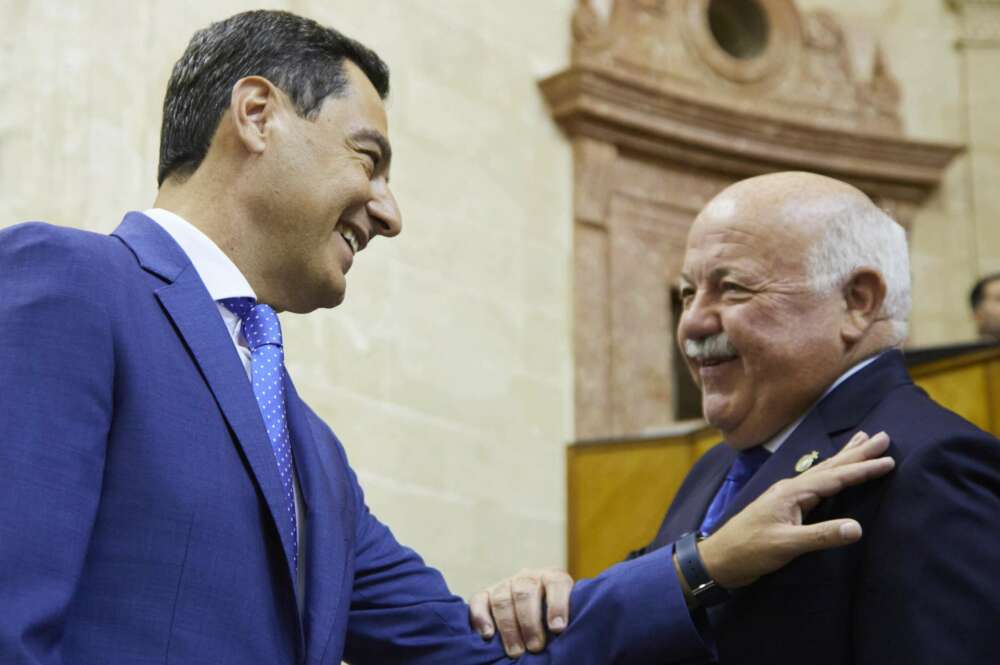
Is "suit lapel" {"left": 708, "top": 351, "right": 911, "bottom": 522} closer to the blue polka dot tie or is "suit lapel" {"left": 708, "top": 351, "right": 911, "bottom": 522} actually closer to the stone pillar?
the blue polka dot tie

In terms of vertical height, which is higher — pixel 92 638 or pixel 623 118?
pixel 623 118

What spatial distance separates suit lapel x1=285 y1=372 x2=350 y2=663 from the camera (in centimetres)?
235

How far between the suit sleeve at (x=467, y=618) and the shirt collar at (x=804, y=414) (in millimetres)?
407

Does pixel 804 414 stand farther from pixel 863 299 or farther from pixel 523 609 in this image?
pixel 523 609

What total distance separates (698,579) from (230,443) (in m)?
0.94

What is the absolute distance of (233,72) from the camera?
8.61ft

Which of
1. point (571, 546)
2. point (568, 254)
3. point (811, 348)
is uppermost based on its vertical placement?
point (568, 254)

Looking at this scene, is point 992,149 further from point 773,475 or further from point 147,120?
point 773,475

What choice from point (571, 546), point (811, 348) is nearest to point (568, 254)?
point (571, 546)

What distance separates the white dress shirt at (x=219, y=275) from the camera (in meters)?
2.45

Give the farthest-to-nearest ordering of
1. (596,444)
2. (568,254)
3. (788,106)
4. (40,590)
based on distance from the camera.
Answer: (788,106)
(568,254)
(596,444)
(40,590)

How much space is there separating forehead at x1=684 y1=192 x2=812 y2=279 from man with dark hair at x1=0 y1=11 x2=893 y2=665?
0.56 m

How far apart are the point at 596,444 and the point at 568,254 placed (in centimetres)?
148

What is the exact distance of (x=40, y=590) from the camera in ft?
6.29
